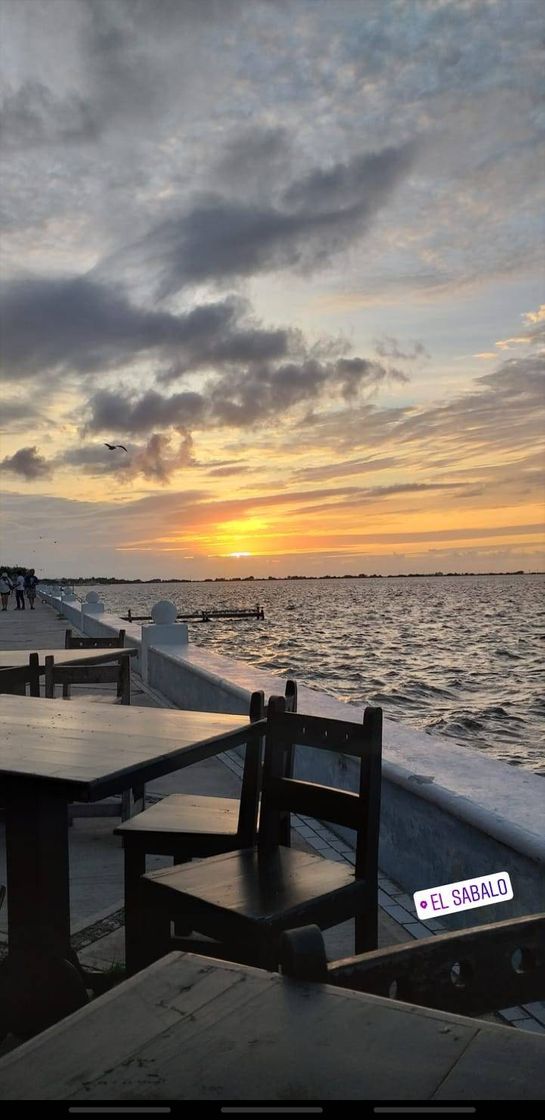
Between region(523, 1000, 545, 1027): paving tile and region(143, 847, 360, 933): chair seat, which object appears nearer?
region(143, 847, 360, 933): chair seat

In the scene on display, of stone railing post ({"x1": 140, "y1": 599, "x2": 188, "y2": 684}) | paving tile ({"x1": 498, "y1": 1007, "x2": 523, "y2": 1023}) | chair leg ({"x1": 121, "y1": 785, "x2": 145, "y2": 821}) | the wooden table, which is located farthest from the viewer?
stone railing post ({"x1": 140, "y1": 599, "x2": 188, "y2": 684})

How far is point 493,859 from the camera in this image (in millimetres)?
3434

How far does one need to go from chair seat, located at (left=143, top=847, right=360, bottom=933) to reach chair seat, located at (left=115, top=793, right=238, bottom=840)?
0.27 meters

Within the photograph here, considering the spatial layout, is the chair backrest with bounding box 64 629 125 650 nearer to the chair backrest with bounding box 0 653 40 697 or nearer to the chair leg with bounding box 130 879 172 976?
the chair backrest with bounding box 0 653 40 697

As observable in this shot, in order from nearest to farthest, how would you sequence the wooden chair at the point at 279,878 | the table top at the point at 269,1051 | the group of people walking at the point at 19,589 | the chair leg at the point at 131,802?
the table top at the point at 269,1051, the wooden chair at the point at 279,878, the chair leg at the point at 131,802, the group of people walking at the point at 19,589

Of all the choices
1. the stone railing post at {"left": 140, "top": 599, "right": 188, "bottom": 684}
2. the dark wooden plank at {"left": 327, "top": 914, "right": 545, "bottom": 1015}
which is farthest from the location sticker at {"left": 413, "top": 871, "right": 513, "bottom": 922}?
the stone railing post at {"left": 140, "top": 599, "right": 188, "bottom": 684}

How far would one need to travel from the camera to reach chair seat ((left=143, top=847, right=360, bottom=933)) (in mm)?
2566

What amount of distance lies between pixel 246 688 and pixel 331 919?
4.39 metres

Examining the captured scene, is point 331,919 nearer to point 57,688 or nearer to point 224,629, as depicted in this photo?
point 57,688

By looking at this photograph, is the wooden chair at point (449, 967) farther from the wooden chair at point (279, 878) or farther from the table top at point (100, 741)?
the table top at point (100, 741)

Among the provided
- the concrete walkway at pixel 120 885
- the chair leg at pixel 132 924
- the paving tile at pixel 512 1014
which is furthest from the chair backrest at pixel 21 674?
the paving tile at pixel 512 1014

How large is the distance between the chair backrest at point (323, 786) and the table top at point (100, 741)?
1.06 ft

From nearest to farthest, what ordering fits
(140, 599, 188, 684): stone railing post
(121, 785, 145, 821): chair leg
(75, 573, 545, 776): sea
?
1. (121, 785, 145, 821): chair leg
2. (140, 599, 188, 684): stone railing post
3. (75, 573, 545, 776): sea

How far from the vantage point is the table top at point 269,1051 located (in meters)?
0.98
